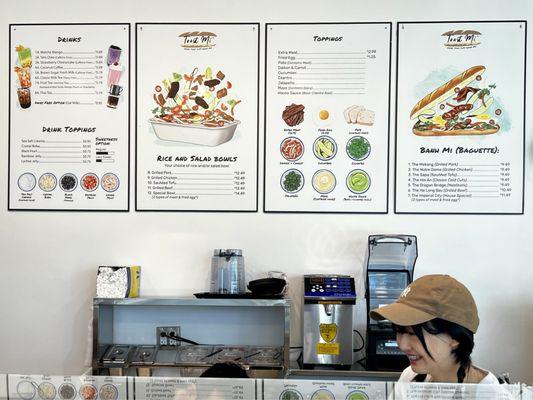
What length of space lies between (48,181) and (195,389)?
2.60m

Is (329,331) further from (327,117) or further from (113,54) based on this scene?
(113,54)

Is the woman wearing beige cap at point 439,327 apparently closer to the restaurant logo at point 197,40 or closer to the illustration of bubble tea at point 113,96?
the restaurant logo at point 197,40

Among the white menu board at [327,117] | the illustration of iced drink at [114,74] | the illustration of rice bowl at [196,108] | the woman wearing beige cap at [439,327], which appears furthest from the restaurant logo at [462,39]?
the woman wearing beige cap at [439,327]

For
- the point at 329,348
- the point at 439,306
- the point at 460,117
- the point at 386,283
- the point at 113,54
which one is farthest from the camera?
the point at 113,54

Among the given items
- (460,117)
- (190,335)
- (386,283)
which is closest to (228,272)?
(190,335)

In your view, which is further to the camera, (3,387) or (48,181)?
(48,181)

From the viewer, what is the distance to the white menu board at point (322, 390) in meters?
1.24

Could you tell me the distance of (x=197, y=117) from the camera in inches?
136

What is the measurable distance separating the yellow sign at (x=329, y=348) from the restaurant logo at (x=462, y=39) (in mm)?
1868

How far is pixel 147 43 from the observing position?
11.4 feet

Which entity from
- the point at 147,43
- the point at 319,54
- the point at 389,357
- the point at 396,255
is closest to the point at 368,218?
the point at 396,255

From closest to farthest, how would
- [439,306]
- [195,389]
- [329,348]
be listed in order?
[195,389]
[439,306]
[329,348]

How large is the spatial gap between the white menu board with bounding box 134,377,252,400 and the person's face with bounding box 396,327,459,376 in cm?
71

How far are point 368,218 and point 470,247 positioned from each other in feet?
2.04
